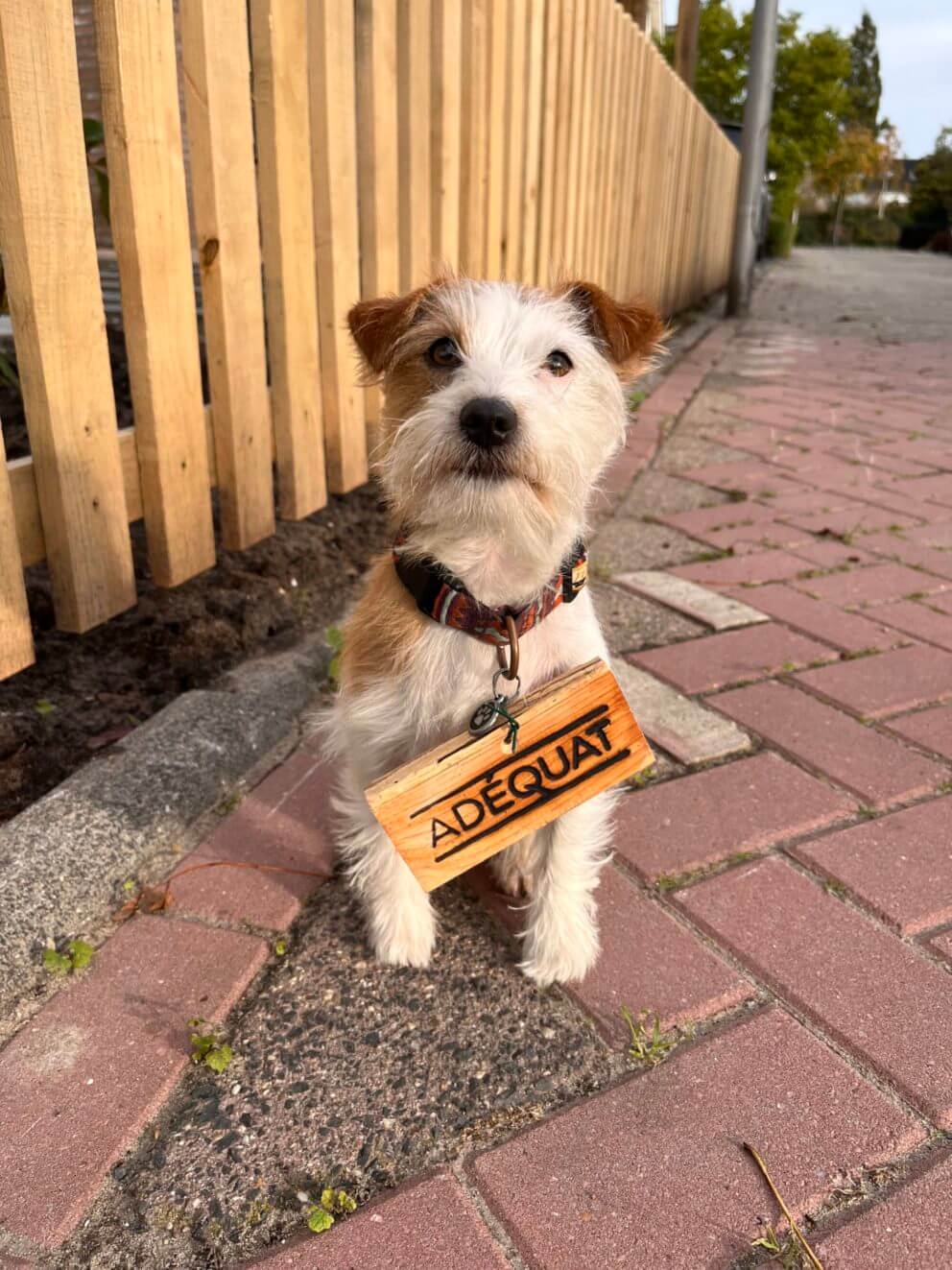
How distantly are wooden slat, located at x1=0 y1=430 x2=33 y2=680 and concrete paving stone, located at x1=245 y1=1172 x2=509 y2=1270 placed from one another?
5.60 ft

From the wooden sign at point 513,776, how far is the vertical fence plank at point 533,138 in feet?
12.9

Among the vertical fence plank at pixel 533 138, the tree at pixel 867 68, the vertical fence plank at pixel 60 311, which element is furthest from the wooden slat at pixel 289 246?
the tree at pixel 867 68

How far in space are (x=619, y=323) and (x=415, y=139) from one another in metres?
2.54

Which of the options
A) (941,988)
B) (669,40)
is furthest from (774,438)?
(669,40)

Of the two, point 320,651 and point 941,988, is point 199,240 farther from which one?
point 941,988

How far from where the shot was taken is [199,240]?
317 cm

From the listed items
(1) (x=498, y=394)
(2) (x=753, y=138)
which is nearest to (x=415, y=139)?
(1) (x=498, y=394)

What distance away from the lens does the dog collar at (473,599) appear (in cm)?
194

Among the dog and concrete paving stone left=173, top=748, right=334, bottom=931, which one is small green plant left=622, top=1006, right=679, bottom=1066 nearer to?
the dog

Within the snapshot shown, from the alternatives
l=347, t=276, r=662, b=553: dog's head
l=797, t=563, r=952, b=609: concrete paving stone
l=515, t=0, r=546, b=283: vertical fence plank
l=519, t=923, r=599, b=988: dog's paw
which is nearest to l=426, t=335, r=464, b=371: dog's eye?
l=347, t=276, r=662, b=553: dog's head

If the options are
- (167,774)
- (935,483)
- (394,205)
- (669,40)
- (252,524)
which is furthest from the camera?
(669,40)

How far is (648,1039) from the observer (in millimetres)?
1852

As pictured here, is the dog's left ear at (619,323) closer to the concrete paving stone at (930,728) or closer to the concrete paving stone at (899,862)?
the concrete paving stone at (899,862)

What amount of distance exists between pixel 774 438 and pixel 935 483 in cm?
121
